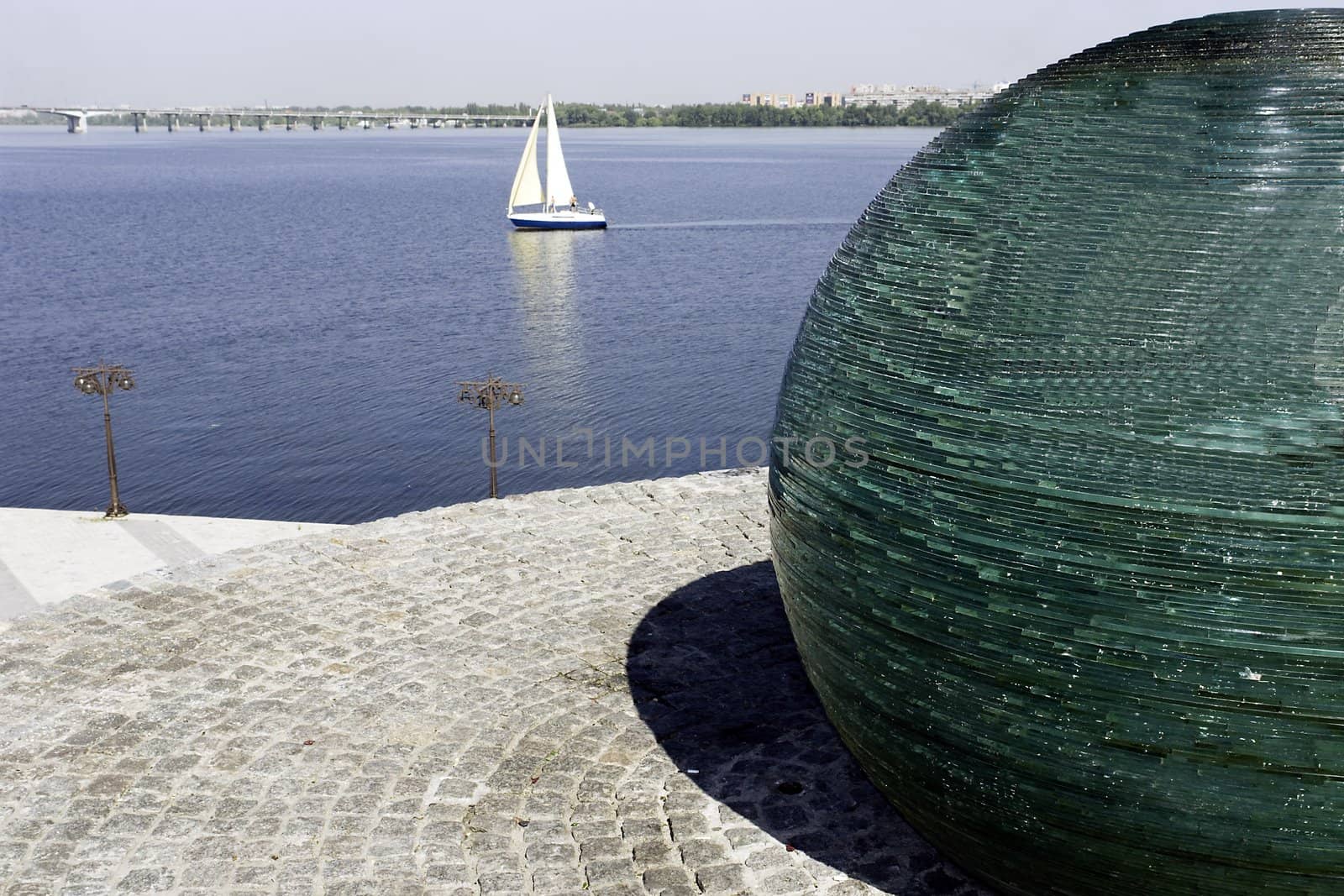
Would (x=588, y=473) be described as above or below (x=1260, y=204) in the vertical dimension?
below

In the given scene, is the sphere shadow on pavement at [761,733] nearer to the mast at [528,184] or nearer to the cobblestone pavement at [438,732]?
the cobblestone pavement at [438,732]

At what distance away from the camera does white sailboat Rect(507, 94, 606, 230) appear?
68250 mm

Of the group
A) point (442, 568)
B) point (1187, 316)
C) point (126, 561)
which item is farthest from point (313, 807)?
point (126, 561)

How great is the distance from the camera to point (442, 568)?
40.0ft

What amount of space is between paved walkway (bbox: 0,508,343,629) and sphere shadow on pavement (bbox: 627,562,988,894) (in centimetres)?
463

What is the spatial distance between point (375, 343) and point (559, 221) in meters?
30.7

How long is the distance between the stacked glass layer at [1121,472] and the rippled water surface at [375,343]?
19.0 m

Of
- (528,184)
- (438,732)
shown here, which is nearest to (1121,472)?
(438,732)

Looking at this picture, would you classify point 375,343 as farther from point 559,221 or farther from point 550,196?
point 550,196

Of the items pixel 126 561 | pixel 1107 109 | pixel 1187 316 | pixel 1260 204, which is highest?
pixel 1107 109

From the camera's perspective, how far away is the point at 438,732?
354 inches

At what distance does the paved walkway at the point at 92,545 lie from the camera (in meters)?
13.4

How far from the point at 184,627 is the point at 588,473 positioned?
1595cm

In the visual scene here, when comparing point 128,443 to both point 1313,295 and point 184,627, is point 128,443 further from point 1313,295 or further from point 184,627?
point 1313,295
